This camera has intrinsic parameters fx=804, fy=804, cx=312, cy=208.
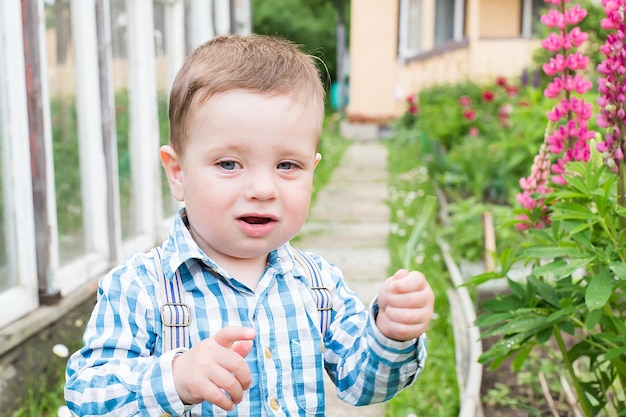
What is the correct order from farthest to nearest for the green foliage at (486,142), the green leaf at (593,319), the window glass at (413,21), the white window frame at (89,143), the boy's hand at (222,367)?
the window glass at (413,21) < the green foliage at (486,142) < the white window frame at (89,143) < the green leaf at (593,319) < the boy's hand at (222,367)

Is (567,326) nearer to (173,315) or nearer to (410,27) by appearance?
(173,315)

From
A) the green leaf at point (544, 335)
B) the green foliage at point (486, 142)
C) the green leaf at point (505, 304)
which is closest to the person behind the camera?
the green leaf at point (544, 335)

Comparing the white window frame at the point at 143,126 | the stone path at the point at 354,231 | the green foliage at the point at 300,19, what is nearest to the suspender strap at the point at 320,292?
the stone path at the point at 354,231

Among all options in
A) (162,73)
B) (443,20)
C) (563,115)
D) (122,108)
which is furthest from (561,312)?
(443,20)

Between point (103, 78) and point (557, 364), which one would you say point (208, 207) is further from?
point (103, 78)

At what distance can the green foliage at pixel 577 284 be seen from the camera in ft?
6.05

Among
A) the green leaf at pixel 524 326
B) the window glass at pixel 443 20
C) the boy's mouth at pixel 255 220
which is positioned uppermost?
the window glass at pixel 443 20

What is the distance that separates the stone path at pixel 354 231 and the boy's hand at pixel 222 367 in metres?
1.93

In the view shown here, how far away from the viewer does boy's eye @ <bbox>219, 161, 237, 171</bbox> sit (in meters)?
1.51

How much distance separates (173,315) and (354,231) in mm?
4944

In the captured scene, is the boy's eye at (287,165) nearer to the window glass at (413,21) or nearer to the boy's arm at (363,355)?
the boy's arm at (363,355)

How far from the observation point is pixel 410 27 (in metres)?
15.4

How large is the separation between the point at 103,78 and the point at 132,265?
260cm

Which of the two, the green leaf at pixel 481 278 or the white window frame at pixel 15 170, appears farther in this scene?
the white window frame at pixel 15 170
